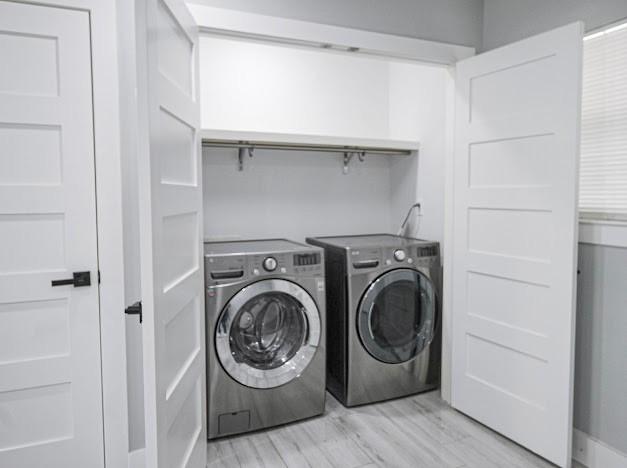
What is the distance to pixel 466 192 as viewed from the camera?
240 centimetres

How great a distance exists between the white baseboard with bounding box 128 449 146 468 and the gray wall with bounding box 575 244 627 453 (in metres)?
2.07

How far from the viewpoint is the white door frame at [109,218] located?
177cm

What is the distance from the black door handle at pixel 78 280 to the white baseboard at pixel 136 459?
32.1 inches

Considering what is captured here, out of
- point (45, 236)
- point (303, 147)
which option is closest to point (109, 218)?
point (45, 236)

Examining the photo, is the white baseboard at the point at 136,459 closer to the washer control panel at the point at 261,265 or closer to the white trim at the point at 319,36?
the washer control panel at the point at 261,265

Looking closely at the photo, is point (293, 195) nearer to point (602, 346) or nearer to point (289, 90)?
point (289, 90)

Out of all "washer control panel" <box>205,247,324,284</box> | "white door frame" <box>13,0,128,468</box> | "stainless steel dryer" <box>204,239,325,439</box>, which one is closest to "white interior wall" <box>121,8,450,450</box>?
"stainless steel dryer" <box>204,239,325,439</box>

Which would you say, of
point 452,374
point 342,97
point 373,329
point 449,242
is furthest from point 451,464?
point 342,97

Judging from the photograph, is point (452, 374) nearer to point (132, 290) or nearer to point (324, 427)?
point (324, 427)

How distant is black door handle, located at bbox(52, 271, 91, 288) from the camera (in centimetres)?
179

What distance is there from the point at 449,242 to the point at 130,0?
80.9 inches

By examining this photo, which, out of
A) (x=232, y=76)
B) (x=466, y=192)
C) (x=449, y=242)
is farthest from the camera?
(x=232, y=76)

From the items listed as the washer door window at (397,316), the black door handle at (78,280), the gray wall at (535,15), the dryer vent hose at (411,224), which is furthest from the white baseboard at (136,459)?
the gray wall at (535,15)

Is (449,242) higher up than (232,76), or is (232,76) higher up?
(232,76)
